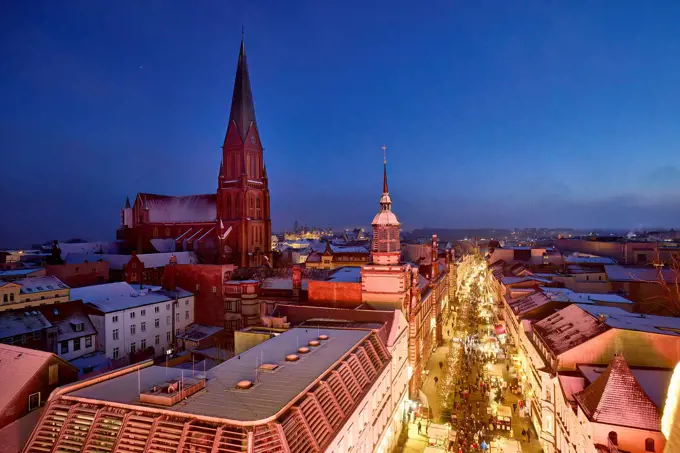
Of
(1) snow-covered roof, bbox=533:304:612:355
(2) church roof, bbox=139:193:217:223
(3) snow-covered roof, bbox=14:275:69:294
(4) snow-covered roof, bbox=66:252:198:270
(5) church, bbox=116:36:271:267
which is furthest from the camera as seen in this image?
(2) church roof, bbox=139:193:217:223

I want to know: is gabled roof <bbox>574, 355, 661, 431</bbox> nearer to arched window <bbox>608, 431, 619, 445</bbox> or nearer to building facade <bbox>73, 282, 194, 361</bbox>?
arched window <bbox>608, 431, 619, 445</bbox>

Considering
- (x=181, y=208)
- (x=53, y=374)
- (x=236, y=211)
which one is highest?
(x=181, y=208)

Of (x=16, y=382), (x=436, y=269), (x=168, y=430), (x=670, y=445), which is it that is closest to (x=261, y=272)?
(x=436, y=269)

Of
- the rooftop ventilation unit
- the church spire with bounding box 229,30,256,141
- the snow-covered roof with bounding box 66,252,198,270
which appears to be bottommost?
the rooftop ventilation unit

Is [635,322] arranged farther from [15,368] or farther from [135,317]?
[135,317]

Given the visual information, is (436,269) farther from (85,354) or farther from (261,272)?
(85,354)

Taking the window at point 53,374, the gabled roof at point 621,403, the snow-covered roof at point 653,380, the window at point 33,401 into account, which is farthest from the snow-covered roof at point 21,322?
the snow-covered roof at point 653,380

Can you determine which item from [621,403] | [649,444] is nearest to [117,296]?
[621,403]

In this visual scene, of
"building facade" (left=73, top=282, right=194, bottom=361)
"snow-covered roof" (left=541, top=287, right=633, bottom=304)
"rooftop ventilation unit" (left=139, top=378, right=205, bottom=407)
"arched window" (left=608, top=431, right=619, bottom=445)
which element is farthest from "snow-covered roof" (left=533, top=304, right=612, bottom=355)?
"building facade" (left=73, top=282, right=194, bottom=361)
